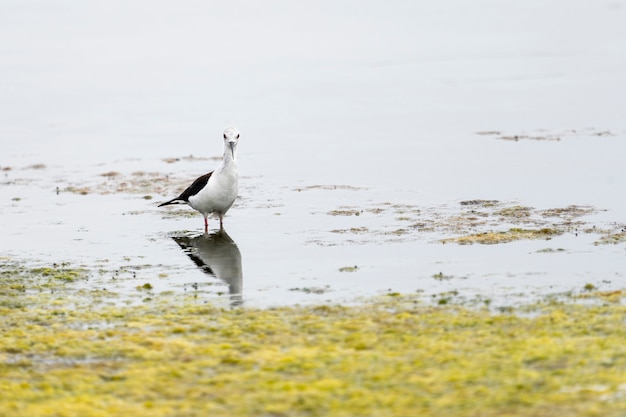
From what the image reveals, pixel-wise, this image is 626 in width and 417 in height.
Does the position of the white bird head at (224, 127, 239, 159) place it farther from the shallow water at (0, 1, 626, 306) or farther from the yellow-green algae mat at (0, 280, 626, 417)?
the yellow-green algae mat at (0, 280, 626, 417)

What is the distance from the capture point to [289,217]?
55.2 ft

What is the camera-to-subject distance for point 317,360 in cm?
962

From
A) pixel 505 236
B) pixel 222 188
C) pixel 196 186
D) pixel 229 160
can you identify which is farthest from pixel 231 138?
pixel 505 236

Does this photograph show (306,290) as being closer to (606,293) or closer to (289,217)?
(606,293)

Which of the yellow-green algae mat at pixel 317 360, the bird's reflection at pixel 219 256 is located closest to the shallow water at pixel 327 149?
the bird's reflection at pixel 219 256

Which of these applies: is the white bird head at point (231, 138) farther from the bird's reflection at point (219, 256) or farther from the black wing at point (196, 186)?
the bird's reflection at point (219, 256)

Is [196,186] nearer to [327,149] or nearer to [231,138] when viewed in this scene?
[231,138]

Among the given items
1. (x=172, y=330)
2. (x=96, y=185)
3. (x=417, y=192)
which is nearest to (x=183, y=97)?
(x=96, y=185)

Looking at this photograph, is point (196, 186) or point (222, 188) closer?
point (222, 188)

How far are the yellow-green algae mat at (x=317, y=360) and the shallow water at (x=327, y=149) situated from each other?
34.0 inches

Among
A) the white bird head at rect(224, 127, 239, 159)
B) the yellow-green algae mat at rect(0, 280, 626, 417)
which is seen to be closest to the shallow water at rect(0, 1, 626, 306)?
the yellow-green algae mat at rect(0, 280, 626, 417)

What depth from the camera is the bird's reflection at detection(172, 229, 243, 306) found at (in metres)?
12.9

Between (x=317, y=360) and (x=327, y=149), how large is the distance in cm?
1358

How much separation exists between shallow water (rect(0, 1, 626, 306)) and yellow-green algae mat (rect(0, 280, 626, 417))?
2.83 feet
